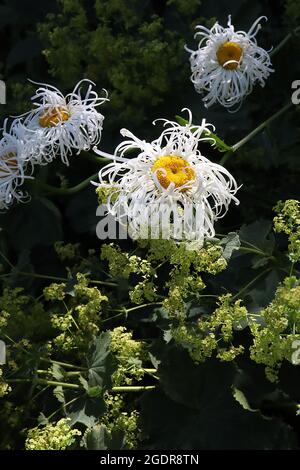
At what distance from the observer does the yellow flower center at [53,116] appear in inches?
71.1

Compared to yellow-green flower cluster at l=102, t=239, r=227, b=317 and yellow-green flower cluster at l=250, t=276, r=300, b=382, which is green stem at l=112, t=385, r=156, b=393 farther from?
yellow-green flower cluster at l=250, t=276, r=300, b=382

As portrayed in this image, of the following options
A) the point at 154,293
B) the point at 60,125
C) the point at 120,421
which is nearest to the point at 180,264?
the point at 154,293

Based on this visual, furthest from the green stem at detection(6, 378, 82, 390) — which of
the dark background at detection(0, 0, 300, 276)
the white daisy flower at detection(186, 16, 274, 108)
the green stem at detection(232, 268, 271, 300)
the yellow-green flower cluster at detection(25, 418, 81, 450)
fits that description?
the white daisy flower at detection(186, 16, 274, 108)

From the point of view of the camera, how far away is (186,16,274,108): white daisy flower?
1888mm

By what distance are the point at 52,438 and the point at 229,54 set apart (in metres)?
0.91

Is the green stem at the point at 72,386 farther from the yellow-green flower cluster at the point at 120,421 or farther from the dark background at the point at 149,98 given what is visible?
the dark background at the point at 149,98

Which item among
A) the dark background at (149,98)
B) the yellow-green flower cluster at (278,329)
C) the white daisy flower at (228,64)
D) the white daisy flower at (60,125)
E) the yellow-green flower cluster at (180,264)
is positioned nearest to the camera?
the yellow-green flower cluster at (278,329)

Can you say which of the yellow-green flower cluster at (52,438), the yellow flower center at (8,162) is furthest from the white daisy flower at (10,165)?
the yellow-green flower cluster at (52,438)

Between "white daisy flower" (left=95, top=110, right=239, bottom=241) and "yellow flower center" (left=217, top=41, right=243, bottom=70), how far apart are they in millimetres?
361

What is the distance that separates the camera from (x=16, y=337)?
5.62ft

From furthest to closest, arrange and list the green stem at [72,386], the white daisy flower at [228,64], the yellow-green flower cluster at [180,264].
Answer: the white daisy flower at [228,64] < the green stem at [72,386] < the yellow-green flower cluster at [180,264]

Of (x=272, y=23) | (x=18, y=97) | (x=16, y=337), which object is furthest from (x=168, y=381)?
(x=272, y=23)
